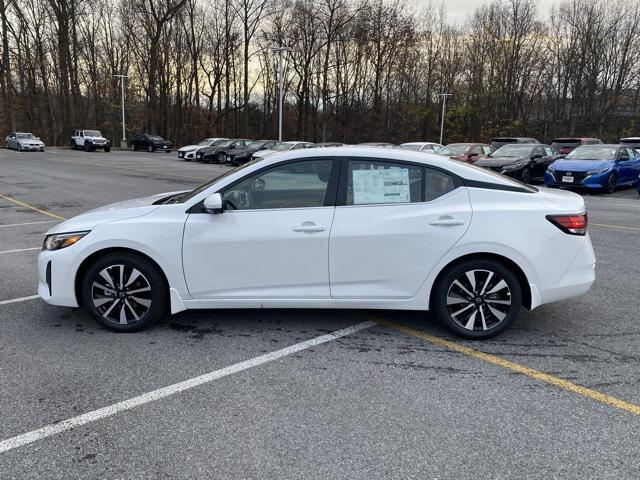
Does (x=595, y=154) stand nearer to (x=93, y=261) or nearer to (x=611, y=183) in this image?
(x=611, y=183)

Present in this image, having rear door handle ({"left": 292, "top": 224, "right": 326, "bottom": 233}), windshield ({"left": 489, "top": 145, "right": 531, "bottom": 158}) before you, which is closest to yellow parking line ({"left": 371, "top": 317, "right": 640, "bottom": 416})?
rear door handle ({"left": 292, "top": 224, "right": 326, "bottom": 233})

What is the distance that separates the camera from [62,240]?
4.38 m

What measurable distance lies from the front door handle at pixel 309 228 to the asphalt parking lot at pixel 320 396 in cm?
92

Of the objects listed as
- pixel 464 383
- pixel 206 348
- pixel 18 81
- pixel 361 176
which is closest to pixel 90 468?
pixel 206 348

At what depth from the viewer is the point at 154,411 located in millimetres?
3207

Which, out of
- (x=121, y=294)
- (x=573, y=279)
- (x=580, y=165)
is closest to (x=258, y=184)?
(x=121, y=294)

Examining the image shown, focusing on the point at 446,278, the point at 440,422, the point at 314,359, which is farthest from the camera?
the point at 446,278

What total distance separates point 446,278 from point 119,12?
5802 cm

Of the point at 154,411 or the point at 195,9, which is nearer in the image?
the point at 154,411

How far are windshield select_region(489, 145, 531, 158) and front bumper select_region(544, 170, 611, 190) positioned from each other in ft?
7.47

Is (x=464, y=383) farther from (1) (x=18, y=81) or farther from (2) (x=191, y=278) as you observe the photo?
(1) (x=18, y=81)

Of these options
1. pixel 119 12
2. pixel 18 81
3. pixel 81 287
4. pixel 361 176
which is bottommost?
pixel 81 287

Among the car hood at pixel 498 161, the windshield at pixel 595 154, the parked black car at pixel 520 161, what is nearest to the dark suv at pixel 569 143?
the parked black car at pixel 520 161

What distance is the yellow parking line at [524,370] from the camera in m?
3.33
